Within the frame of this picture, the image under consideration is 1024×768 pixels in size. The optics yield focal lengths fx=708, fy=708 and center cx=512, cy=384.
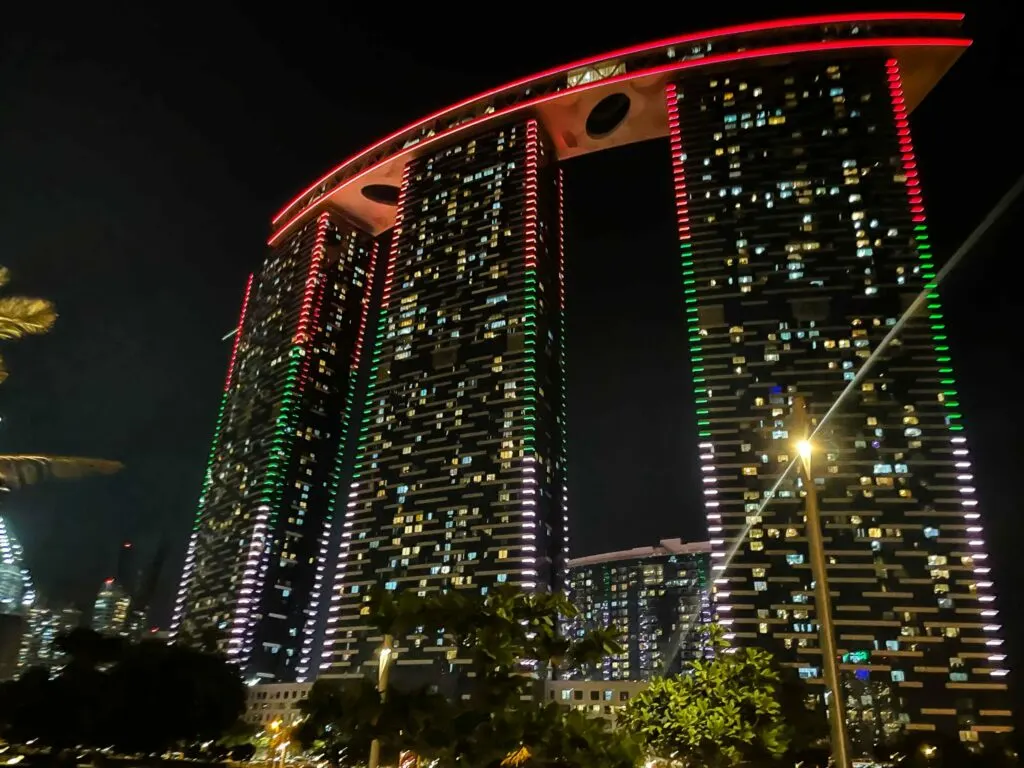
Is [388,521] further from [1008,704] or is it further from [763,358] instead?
[1008,704]

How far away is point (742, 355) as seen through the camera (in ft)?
278

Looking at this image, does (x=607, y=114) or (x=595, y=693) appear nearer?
(x=595, y=693)

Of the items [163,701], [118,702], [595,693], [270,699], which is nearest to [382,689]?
[118,702]

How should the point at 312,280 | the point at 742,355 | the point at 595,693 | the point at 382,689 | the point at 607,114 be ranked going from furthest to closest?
the point at 312,280 → the point at 607,114 → the point at 595,693 → the point at 742,355 → the point at 382,689

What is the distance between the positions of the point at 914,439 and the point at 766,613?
1013 inches

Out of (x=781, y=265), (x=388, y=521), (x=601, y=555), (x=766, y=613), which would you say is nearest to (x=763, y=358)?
(x=781, y=265)

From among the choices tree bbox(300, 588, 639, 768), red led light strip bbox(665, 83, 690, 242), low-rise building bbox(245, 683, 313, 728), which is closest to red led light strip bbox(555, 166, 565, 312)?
red led light strip bbox(665, 83, 690, 242)

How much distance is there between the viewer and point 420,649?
9494 cm

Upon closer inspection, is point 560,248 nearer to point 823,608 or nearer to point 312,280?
point 312,280

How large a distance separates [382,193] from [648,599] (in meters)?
109

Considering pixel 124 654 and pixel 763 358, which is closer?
pixel 124 654

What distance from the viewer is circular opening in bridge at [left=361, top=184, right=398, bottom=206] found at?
12650cm

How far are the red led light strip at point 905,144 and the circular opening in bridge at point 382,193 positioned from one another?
7820 centimetres

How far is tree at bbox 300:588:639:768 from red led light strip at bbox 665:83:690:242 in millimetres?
77311
